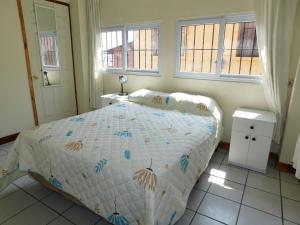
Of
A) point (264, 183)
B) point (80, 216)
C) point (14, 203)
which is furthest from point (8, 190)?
point (264, 183)

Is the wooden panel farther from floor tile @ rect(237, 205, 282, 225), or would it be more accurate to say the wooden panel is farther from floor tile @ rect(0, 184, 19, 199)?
floor tile @ rect(237, 205, 282, 225)

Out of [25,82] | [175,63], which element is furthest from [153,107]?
[25,82]

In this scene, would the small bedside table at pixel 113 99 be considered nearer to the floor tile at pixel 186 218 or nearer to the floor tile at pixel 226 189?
the floor tile at pixel 226 189

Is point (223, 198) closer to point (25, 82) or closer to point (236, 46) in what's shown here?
point (236, 46)

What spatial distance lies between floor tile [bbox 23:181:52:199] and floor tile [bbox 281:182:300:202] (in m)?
2.47

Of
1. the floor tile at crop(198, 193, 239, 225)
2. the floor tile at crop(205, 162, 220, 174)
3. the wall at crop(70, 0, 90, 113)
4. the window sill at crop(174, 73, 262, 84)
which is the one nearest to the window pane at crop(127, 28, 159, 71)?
the window sill at crop(174, 73, 262, 84)

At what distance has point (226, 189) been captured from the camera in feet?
6.93

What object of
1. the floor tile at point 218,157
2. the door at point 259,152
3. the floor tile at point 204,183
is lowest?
the floor tile at point 204,183

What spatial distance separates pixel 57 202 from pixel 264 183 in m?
2.21

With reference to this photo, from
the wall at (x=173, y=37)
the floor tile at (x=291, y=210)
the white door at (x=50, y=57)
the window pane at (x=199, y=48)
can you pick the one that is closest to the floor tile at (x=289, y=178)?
the floor tile at (x=291, y=210)

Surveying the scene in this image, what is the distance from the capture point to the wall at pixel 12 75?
2.96 m

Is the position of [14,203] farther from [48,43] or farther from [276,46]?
[276,46]

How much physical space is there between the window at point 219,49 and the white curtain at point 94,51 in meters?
1.65

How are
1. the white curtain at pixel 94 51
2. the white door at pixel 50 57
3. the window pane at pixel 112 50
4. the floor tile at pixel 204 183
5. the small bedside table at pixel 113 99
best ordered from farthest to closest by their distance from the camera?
the window pane at pixel 112 50 → the white curtain at pixel 94 51 → the small bedside table at pixel 113 99 → the white door at pixel 50 57 → the floor tile at pixel 204 183
